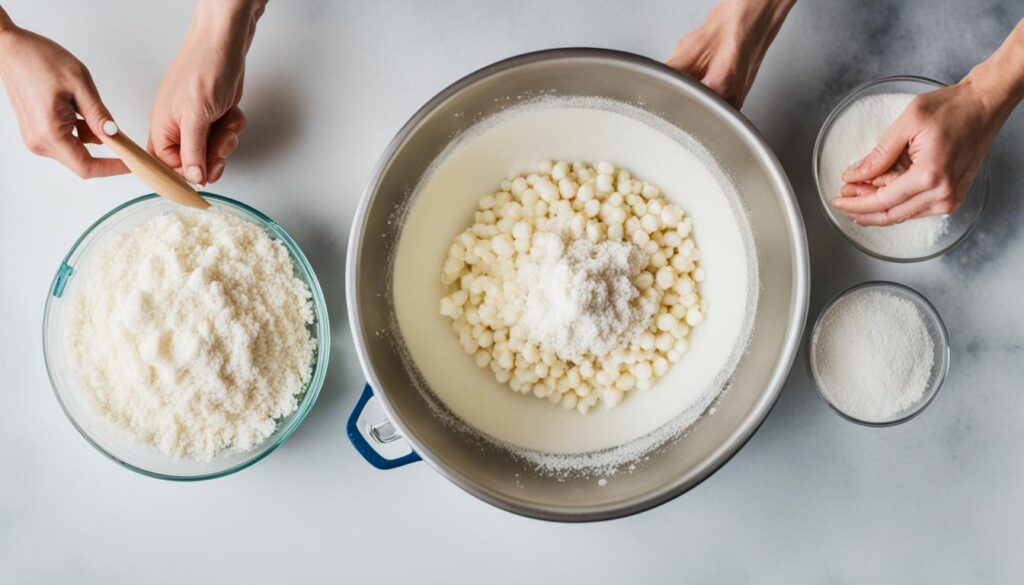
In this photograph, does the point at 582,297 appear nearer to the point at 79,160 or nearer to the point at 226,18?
the point at 226,18

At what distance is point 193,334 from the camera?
1381 mm

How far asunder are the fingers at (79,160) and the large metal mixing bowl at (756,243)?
511mm

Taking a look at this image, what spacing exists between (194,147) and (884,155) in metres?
1.27

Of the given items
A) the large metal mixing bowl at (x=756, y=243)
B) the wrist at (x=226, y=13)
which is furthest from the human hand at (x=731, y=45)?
the wrist at (x=226, y=13)

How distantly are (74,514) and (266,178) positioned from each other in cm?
81

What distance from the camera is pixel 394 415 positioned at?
1.29 metres

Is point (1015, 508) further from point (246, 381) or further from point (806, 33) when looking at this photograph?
point (246, 381)

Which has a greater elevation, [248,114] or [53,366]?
[248,114]

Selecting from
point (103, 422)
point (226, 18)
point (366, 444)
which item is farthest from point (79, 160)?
point (366, 444)

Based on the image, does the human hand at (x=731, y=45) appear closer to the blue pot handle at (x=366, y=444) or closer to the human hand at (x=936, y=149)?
the human hand at (x=936, y=149)

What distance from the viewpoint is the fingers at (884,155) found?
1.40 metres

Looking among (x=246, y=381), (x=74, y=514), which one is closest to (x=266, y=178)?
→ (x=246, y=381)

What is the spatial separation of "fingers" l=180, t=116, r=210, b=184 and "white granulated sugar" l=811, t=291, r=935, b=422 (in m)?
1.24

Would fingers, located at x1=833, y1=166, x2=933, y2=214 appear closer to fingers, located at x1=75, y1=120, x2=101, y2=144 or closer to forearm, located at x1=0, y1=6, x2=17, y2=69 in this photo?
fingers, located at x1=75, y1=120, x2=101, y2=144
